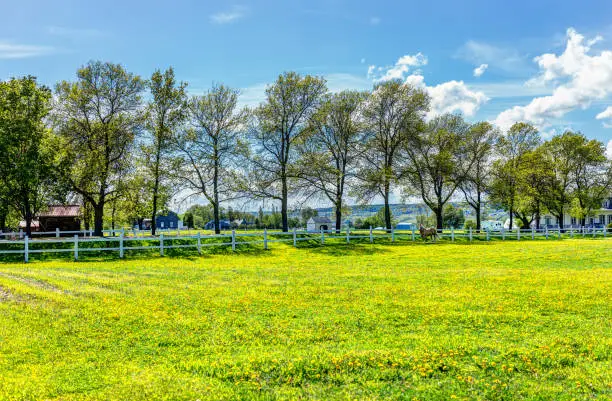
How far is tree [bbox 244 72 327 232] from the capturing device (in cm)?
3538

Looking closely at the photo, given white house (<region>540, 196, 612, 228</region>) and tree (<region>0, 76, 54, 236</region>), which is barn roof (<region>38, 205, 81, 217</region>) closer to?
tree (<region>0, 76, 54, 236</region>)

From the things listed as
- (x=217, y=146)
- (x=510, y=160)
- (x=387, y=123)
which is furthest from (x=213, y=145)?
(x=510, y=160)

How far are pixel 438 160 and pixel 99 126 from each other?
29713mm

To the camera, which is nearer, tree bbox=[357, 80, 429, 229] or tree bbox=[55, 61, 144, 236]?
tree bbox=[55, 61, 144, 236]

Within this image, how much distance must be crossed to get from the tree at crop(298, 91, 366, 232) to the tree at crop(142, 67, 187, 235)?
10.4 m

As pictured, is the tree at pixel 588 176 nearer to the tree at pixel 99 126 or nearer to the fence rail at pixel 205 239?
the fence rail at pixel 205 239

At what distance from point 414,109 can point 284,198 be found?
14.7m

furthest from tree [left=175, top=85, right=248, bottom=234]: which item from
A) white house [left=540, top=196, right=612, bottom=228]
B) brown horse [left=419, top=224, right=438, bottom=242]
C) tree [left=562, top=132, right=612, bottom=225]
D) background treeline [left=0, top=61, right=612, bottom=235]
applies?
white house [left=540, top=196, right=612, bottom=228]

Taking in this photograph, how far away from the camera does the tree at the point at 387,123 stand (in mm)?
39062

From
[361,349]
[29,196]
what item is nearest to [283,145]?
[29,196]

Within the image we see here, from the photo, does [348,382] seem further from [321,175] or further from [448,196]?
[448,196]

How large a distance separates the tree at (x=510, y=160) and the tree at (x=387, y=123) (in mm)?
13828

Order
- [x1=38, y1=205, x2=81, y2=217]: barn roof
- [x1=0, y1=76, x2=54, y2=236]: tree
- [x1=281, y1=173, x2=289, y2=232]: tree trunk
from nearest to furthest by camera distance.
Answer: [x1=0, y1=76, x2=54, y2=236]: tree
[x1=281, y1=173, x2=289, y2=232]: tree trunk
[x1=38, y1=205, x2=81, y2=217]: barn roof

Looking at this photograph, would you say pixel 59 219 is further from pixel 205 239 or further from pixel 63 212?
pixel 205 239
